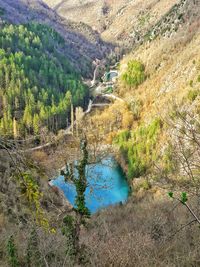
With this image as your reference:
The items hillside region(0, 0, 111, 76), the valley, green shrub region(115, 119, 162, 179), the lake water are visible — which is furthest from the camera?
hillside region(0, 0, 111, 76)

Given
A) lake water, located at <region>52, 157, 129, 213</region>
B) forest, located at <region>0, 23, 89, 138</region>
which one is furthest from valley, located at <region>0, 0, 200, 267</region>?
forest, located at <region>0, 23, 89, 138</region>

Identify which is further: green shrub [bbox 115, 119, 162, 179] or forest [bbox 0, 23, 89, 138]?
forest [bbox 0, 23, 89, 138]

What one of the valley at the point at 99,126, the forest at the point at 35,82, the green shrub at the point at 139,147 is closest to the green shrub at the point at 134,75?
the valley at the point at 99,126

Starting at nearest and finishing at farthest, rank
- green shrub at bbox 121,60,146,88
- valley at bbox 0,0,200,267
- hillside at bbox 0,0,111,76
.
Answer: valley at bbox 0,0,200,267 < green shrub at bbox 121,60,146,88 < hillside at bbox 0,0,111,76

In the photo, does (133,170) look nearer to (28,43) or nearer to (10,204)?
(10,204)

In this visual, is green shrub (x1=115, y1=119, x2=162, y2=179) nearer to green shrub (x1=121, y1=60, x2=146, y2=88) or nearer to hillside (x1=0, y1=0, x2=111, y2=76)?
green shrub (x1=121, y1=60, x2=146, y2=88)

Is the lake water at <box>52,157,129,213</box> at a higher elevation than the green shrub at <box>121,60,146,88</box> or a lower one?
lower

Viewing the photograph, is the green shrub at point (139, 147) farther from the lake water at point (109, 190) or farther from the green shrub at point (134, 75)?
the green shrub at point (134, 75)

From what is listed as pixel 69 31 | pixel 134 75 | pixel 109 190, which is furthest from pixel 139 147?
pixel 69 31
